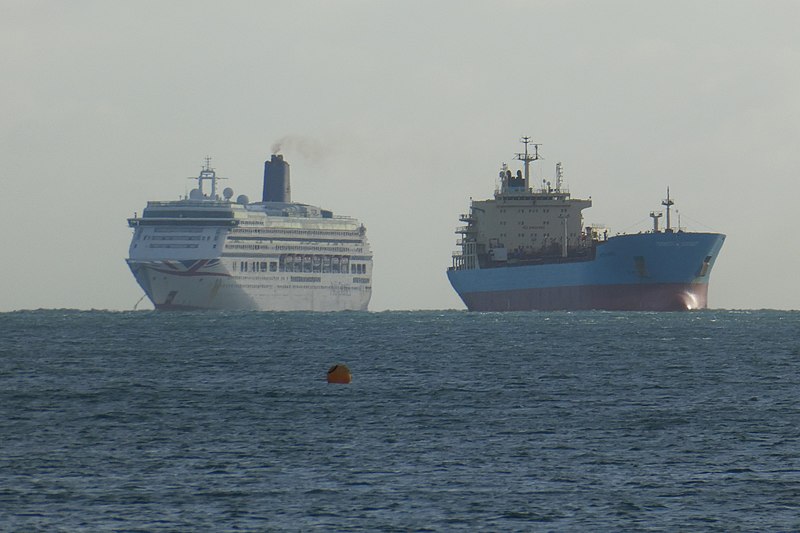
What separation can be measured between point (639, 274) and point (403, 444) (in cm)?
10199

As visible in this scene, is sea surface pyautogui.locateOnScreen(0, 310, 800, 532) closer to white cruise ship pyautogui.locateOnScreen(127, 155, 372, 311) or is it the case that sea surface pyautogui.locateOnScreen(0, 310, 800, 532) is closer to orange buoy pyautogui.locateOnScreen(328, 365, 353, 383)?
orange buoy pyautogui.locateOnScreen(328, 365, 353, 383)

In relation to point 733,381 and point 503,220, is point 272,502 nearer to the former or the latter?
point 733,381

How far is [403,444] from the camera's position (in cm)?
→ 3894

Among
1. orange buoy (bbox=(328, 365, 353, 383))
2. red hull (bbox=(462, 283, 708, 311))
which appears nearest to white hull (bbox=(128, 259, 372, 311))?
red hull (bbox=(462, 283, 708, 311))

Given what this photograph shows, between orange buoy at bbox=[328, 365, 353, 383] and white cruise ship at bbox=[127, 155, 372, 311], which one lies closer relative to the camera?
orange buoy at bbox=[328, 365, 353, 383]

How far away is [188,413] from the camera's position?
1843 inches

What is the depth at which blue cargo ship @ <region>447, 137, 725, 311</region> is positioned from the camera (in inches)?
5448

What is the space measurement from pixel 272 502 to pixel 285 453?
683 centimetres

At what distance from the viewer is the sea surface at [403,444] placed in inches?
1151

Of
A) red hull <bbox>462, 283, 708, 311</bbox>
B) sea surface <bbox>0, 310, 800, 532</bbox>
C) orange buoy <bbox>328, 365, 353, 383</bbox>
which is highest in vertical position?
red hull <bbox>462, 283, 708, 311</bbox>

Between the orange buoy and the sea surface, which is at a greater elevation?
the orange buoy

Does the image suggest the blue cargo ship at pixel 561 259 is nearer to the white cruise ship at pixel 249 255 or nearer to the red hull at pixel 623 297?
the red hull at pixel 623 297

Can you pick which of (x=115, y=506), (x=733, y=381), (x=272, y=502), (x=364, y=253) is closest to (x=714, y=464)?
(x=272, y=502)

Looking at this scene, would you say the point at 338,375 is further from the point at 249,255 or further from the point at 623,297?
the point at 249,255
